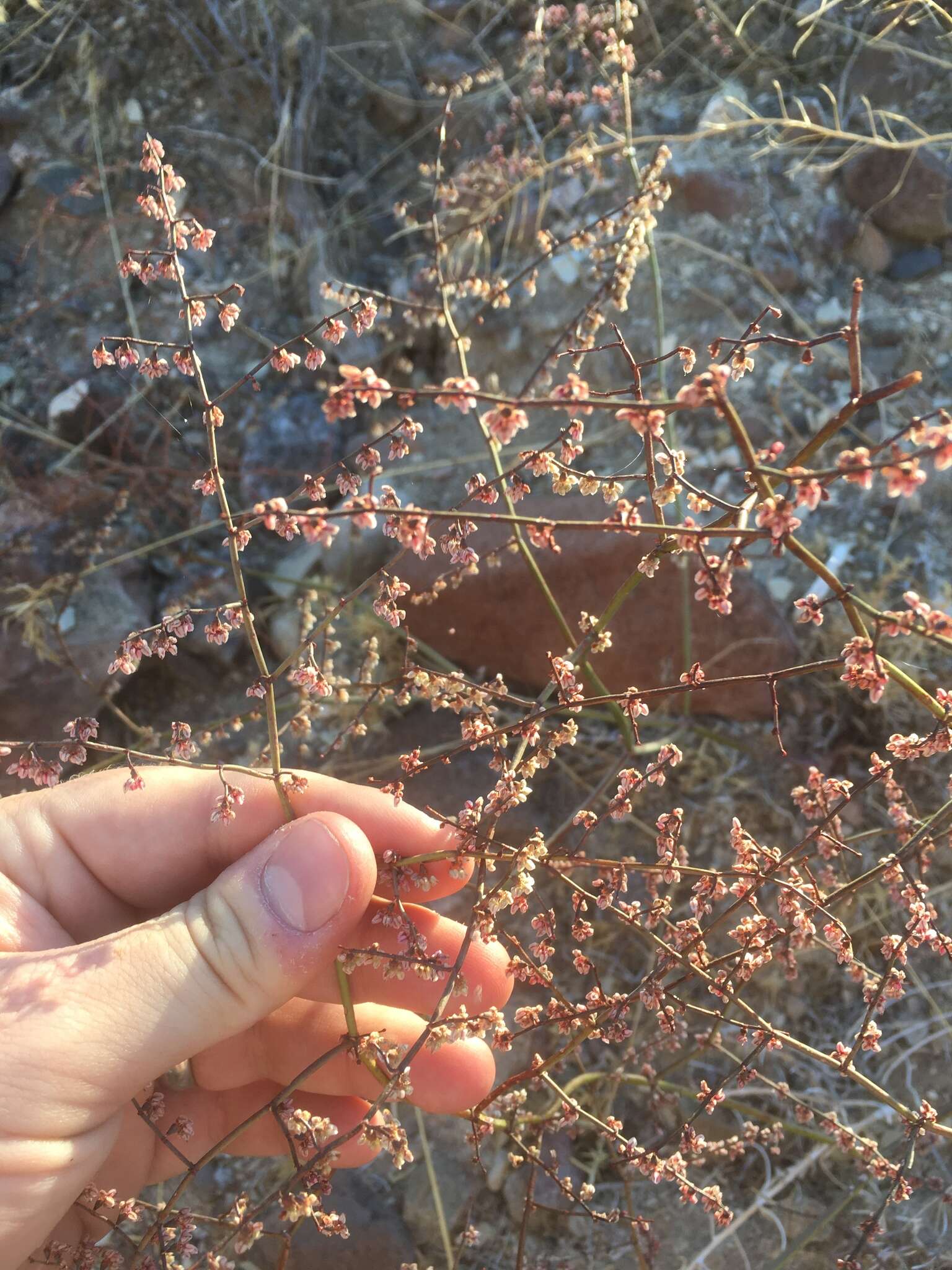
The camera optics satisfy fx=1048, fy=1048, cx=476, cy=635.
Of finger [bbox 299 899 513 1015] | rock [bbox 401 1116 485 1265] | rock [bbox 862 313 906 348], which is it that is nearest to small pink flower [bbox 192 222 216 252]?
finger [bbox 299 899 513 1015]

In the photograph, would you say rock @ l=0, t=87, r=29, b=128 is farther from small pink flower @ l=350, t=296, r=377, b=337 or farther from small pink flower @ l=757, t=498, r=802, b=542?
small pink flower @ l=757, t=498, r=802, b=542

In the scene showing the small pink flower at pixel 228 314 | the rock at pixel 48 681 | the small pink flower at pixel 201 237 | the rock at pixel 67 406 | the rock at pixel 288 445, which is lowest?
the rock at pixel 48 681

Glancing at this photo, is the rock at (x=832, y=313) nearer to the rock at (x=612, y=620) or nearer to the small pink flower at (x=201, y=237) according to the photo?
the rock at (x=612, y=620)

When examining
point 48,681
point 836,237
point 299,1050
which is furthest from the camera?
point 836,237

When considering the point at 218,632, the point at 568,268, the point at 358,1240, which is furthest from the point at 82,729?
the point at 568,268

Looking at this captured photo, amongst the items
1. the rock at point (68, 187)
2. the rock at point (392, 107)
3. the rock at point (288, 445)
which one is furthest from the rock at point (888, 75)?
the rock at point (68, 187)

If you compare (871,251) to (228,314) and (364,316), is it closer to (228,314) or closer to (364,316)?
(364,316)
